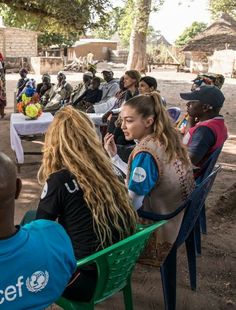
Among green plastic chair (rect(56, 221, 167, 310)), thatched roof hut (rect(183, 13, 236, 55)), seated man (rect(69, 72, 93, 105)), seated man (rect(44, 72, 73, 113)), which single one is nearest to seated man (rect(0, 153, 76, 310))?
green plastic chair (rect(56, 221, 167, 310))

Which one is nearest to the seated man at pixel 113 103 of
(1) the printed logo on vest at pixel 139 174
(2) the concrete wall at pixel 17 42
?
(1) the printed logo on vest at pixel 139 174

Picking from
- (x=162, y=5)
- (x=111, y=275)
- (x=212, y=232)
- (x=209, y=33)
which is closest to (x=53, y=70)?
(x=162, y=5)

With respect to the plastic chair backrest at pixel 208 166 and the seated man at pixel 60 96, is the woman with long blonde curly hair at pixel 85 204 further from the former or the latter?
the seated man at pixel 60 96

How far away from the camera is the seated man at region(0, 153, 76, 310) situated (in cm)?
129

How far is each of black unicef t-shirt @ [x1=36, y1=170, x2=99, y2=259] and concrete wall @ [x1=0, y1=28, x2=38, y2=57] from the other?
3278 centimetres

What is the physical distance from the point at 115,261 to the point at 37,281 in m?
0.58

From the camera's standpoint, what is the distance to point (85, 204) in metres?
2.01

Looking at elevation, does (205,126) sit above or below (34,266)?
above

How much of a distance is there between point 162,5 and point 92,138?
1904cm

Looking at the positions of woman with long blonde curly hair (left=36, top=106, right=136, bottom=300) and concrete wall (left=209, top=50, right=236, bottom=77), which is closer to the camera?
woman with long blonde curly hair (left=36, top=106, right=136, bottom=300)

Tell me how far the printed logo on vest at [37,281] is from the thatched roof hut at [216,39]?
107 ft

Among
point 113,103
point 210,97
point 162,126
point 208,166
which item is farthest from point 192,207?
point 113,103

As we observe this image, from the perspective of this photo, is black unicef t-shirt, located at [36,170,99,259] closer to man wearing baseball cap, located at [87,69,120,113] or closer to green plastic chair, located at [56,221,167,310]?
green plastic chair, located at [56,221,167,310]

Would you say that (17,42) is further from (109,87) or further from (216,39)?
(109,87)
